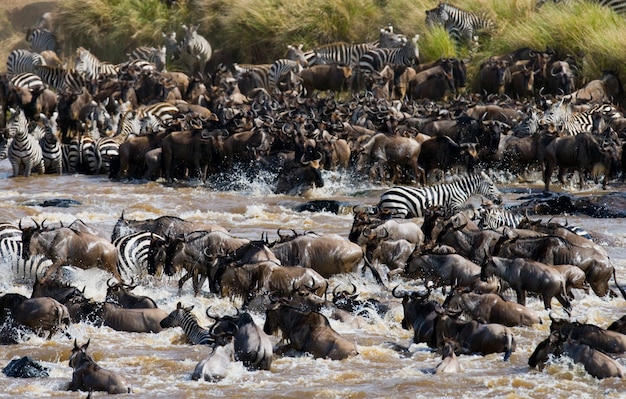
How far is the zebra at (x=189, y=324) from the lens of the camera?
31.3 feet

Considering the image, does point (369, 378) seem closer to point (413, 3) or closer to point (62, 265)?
point (62, 265)

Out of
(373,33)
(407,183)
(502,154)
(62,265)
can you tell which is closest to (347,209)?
(407,183)

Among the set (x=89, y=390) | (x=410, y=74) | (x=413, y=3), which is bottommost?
(x=89, y=390)

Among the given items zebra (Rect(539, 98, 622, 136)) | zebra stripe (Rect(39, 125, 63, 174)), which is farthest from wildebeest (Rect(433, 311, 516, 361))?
zebra stripe (Rect(39, 125, 63, 174))

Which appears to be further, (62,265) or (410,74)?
(410,74)

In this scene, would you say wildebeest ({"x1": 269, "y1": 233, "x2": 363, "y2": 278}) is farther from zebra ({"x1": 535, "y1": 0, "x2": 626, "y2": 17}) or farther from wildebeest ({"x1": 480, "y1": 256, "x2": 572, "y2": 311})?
zebra ({"x1": 535, "y1": 0, "x2": 626, "y2": 17})

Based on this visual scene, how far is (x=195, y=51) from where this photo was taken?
31688 millimetres

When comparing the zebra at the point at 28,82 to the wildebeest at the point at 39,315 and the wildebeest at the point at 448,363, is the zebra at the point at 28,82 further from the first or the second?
the wildebeest at the point at 448,363

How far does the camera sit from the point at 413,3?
105 feet

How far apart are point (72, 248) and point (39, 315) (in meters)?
2.00

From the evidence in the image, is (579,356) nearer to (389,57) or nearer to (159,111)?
(159,111)

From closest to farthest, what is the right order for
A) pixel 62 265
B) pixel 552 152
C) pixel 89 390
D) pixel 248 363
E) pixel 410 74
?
pixel 89 390 < pixel 248 363 < pixel 62 265 < pixel 552 152 < pixel 410 74

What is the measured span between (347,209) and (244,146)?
364 cm

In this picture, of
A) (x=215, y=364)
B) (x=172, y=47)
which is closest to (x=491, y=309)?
(x=215, y=364)
